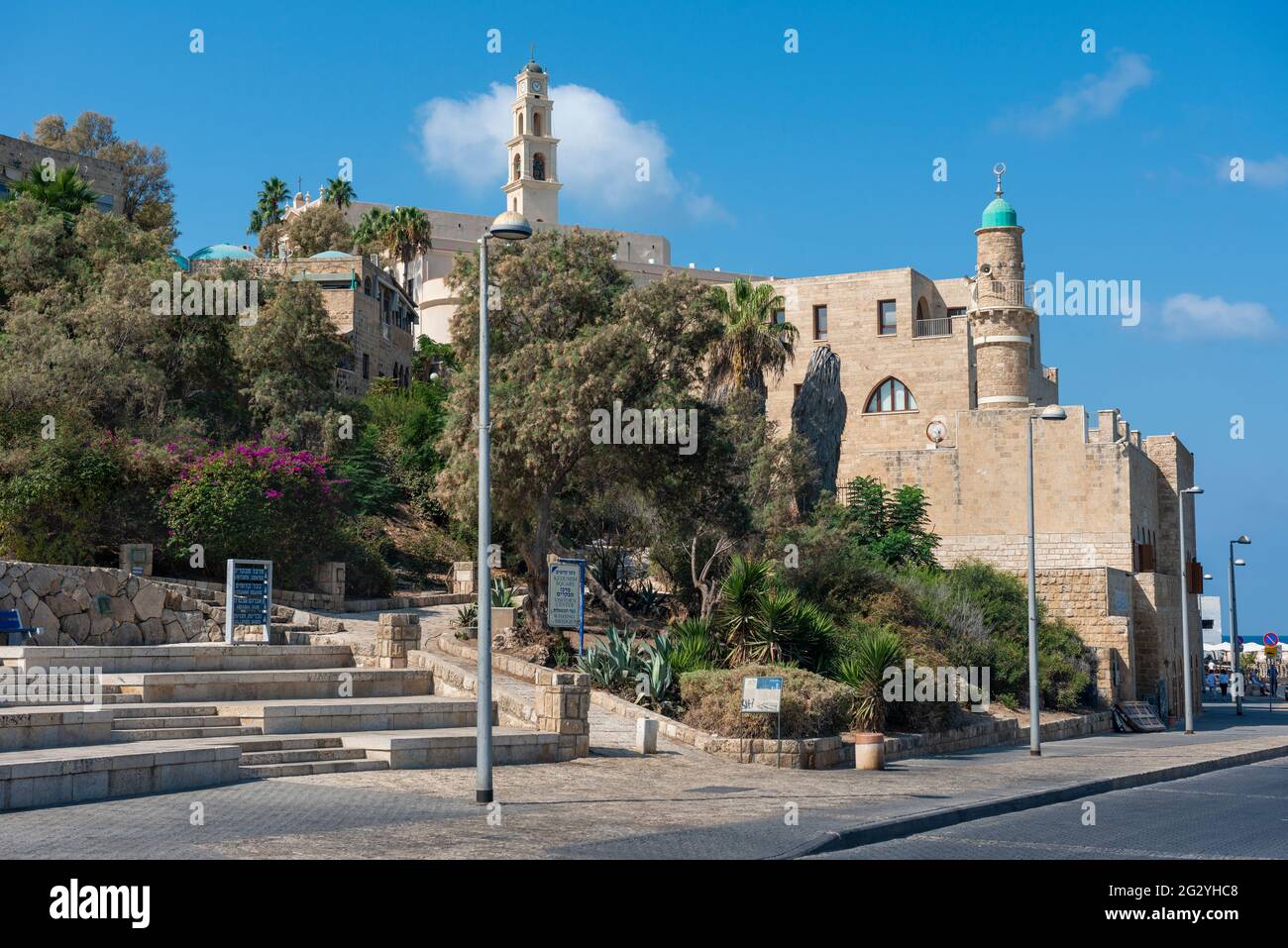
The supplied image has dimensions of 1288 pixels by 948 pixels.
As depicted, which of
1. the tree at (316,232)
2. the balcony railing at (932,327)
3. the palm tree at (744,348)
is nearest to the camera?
the palm tree at (744,348)

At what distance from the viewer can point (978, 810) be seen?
15961 mm

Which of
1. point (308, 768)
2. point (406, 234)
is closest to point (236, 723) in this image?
point (308, 768)

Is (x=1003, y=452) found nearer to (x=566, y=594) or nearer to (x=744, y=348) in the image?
(x=744, y=348)

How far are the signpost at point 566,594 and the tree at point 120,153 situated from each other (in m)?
50.7

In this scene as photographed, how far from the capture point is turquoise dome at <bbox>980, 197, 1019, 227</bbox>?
153 feet

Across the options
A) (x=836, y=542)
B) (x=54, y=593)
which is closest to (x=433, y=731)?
(x=54, y=593)

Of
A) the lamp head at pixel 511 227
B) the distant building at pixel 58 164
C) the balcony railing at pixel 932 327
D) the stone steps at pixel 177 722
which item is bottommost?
the stone steps at pixel 177 722

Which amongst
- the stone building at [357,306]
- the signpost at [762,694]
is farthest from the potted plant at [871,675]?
the stone building at [357,306]

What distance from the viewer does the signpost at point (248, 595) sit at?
885 inches

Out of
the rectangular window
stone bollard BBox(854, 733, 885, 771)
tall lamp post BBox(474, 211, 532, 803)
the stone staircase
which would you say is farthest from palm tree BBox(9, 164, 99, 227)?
tall lamp post BBox(474, 211, 532, 803)

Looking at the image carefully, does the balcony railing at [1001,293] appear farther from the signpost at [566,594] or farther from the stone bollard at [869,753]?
the stone bollard at [869,753]
